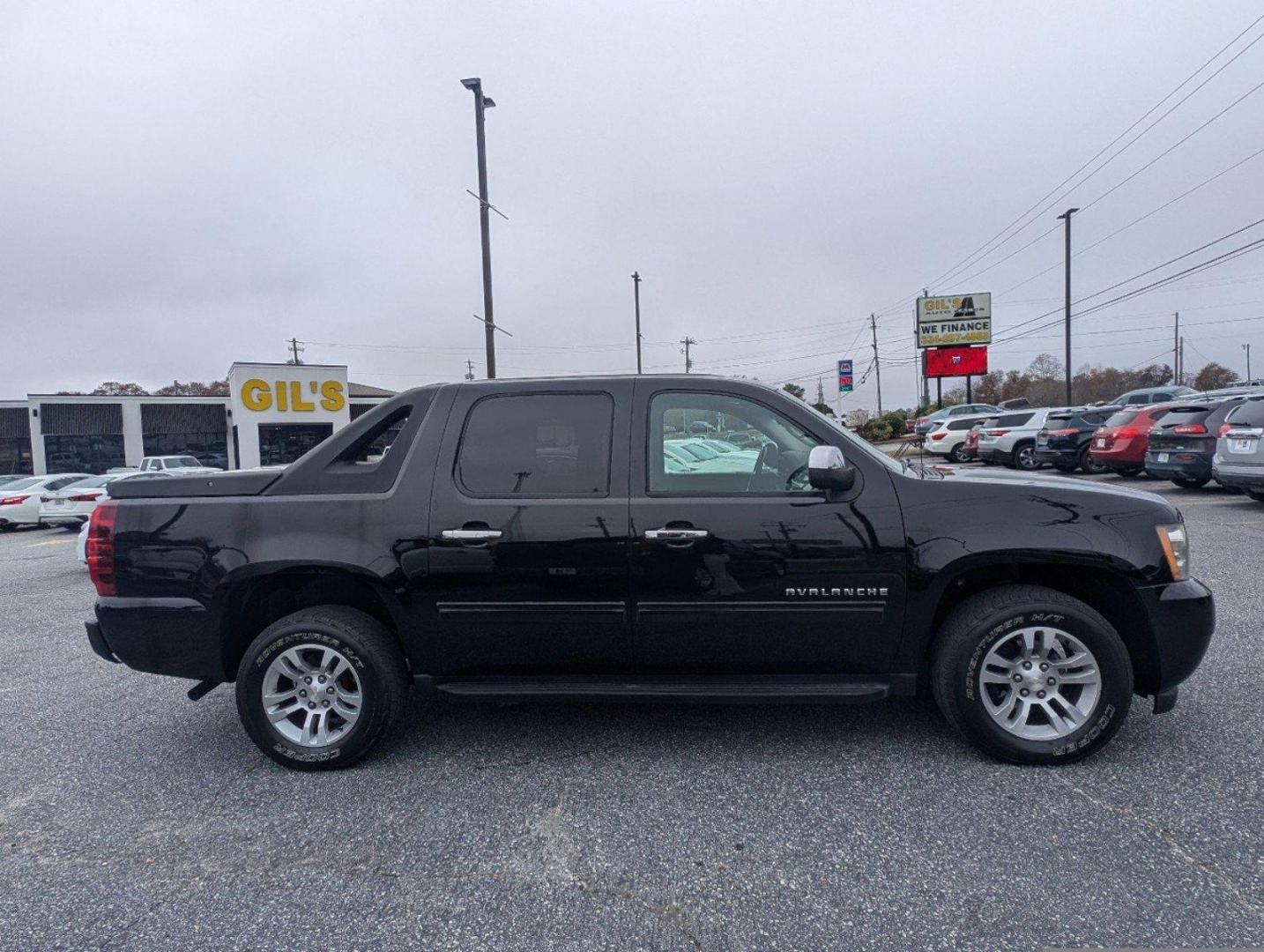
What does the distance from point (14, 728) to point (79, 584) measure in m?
6.17

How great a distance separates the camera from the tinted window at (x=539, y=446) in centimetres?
347

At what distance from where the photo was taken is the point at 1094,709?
3236mm

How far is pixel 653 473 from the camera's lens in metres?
3.43

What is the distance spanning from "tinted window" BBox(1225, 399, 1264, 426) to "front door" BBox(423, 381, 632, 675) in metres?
10.5

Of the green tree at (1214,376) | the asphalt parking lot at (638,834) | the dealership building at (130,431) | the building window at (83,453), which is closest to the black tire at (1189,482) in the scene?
the asphalt parking lot at (638,834)

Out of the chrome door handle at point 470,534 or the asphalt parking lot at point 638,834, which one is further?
the chrome door handle at point 470,534

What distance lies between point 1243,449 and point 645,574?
34.9 ft

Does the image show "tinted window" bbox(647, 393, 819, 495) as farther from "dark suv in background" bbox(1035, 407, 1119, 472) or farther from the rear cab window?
"dark suv in background" bbox(1035, 407, 1119, 472)

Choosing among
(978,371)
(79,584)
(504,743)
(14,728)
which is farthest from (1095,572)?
(978,371)

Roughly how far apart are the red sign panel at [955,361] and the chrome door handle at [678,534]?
3853 centimetres

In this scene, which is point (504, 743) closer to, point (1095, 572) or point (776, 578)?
point (776, 578)

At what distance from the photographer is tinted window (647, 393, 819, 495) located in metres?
3.43

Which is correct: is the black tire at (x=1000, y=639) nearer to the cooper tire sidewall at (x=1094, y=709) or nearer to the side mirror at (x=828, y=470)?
the cooper tire sidewall at (x=1094, y=709)

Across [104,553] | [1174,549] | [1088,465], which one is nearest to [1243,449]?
[1088,465]
